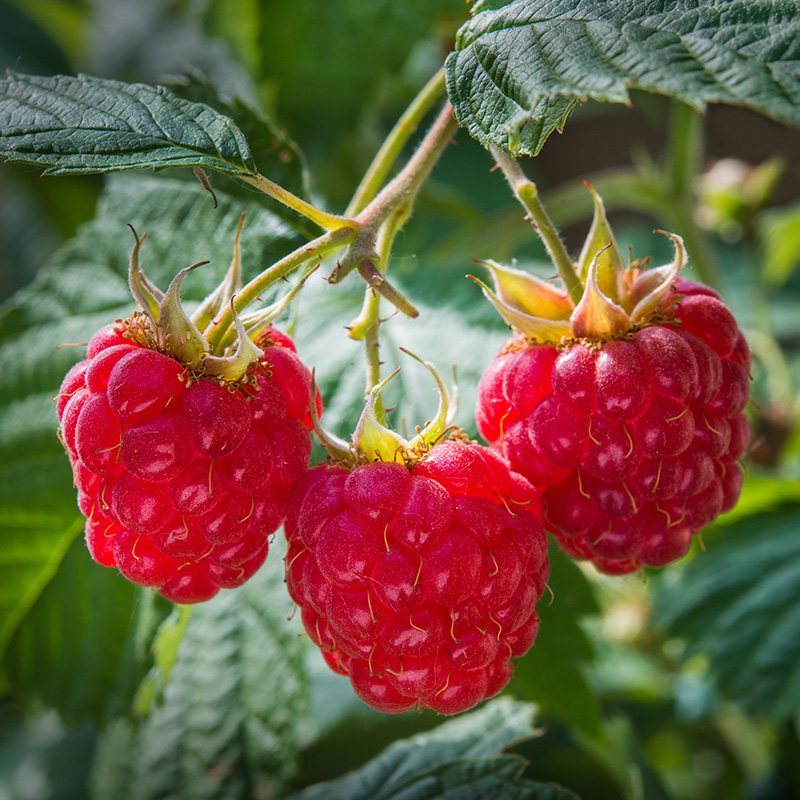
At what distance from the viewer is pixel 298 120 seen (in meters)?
1.09

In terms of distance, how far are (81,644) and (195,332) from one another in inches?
18.9

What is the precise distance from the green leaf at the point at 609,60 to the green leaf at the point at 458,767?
502mm

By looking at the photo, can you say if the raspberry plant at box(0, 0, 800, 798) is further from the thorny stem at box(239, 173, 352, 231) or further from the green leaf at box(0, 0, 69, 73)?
the green leaf at box(0, 0, 69, 73)

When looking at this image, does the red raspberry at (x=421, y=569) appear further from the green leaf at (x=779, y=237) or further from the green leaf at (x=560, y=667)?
the green leaf at (x=779, y=237)

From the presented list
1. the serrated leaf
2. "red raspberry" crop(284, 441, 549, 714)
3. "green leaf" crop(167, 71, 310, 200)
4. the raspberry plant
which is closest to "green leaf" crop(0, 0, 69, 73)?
the raspberry plant

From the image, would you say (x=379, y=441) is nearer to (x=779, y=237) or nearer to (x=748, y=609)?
(x=748, y=609)

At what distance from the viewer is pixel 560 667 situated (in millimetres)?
751

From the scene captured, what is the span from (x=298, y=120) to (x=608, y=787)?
89cm

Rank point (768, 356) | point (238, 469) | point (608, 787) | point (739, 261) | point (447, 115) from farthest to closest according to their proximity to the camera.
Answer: point (739, 261) < point (768, 356) < point (608, 787) < point (447, 115) < point (238, 469)

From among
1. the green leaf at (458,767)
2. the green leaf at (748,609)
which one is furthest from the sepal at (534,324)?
the green leaf at (748,609)

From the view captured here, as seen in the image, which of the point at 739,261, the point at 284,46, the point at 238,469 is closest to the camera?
the point at 238,469

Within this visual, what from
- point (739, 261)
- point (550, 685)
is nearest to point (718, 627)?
point (550, 685)

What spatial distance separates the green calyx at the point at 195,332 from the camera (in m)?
0.49

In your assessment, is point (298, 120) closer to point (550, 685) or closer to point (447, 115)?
point (447, 115)
